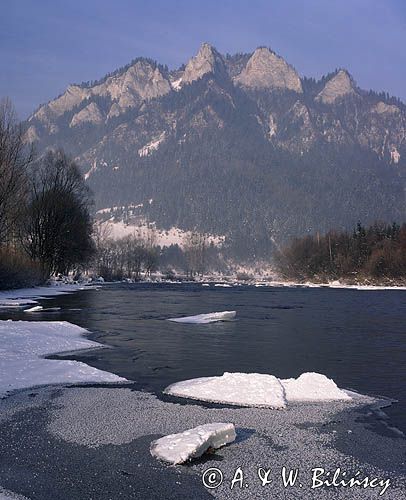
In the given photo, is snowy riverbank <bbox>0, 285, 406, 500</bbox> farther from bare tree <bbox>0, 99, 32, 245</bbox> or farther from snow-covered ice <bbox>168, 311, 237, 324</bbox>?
bare tree <bbox>0, 99, 32, 245</bbox>

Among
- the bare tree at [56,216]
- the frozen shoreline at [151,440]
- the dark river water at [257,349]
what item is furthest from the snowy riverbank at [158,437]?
the bare tree at [56,216]

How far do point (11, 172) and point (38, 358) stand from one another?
121 ft

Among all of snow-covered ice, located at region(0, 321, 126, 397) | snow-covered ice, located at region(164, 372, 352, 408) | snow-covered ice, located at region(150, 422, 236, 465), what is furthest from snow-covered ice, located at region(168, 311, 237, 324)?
snow-covered ice, located at region(150, 422, 236, 465)

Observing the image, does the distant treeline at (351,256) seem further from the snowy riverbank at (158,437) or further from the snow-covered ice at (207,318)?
the snowy riverbank at (158,437)

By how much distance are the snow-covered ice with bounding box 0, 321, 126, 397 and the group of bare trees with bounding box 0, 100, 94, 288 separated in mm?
32533

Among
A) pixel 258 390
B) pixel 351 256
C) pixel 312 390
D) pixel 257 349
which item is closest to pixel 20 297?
pixel 257 349

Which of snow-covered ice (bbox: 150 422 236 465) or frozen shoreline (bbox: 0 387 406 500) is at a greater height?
snow-covered ice (bbox: 150 422 236 465)

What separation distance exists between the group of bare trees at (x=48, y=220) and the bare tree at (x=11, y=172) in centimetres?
13

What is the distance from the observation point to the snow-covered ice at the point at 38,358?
12.9 m

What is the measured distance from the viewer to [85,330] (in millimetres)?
22797

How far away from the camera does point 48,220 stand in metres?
66.5

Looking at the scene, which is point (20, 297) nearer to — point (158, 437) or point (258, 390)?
point (258, 390)

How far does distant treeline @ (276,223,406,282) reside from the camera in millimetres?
96875

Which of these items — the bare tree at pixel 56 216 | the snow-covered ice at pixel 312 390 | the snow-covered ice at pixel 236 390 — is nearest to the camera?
the snow-covered ice at pixel 236 390
